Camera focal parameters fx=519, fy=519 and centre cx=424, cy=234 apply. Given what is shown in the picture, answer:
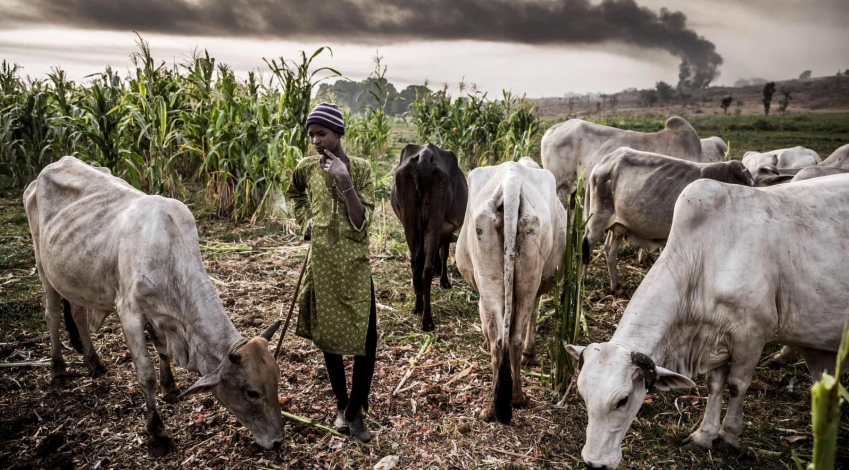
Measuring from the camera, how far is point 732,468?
11.0 ft

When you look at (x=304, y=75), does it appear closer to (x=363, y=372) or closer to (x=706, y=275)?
(x=363, y=372)

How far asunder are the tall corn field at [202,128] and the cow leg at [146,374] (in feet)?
14.2

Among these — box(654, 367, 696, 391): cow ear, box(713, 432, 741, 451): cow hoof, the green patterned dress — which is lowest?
box(713, 432, 741, 451): cow hoof

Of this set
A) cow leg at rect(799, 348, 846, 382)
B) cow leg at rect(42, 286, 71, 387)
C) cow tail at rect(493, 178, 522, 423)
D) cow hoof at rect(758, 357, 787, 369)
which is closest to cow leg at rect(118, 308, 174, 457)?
cow leg at rect(42, 286, 71, 387)

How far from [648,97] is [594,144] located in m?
71.1

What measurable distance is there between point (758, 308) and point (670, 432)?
1098mm

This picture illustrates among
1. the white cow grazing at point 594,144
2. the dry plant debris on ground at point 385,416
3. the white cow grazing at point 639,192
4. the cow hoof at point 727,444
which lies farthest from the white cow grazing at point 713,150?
the cow hoof at point 727,444

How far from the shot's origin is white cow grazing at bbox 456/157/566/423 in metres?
3.66

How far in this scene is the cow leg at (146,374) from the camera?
10.9 feet

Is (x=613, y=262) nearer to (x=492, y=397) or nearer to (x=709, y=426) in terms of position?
(x=709, y=426)

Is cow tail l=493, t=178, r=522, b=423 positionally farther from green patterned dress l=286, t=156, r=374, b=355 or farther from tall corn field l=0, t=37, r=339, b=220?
tall corn field l=0, t=37, r=339, b=220

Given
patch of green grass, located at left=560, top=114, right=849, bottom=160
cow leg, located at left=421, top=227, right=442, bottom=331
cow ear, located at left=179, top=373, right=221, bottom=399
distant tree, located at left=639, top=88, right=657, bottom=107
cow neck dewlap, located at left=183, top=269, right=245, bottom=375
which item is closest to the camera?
cow ear, located at left=179, top=373, right=221, bottom=399

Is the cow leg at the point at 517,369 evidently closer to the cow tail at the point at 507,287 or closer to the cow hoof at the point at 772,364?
the cow tail at the point at 507,287

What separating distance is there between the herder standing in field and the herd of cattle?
356mm
